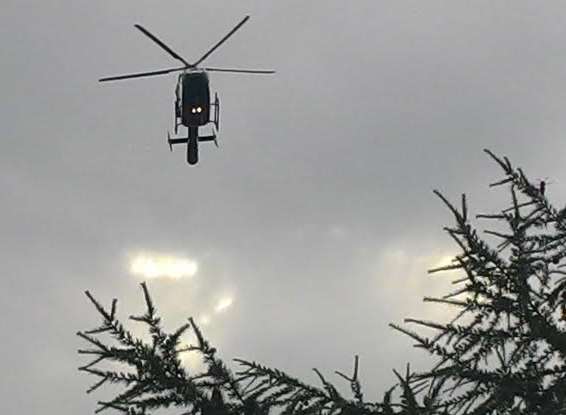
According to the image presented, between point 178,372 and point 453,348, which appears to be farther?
point 453,348

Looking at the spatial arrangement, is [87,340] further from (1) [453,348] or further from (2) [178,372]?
(1) [453,348]

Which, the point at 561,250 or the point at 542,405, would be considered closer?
the point at 542,405

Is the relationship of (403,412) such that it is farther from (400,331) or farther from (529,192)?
(529,192)

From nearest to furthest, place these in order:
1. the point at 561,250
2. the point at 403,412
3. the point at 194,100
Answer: the point at 403,412, the point at 561,250, the point at 194,100

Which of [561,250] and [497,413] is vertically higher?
[561,250]

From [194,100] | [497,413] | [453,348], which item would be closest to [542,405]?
[497,413]

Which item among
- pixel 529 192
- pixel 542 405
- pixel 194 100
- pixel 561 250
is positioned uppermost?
pixel 194 100

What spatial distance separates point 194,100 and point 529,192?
31.4 metres

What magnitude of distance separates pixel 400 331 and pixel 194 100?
104 ft

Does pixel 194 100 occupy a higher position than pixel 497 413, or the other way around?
pixel 194 100

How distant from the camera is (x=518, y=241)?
6273 millimetres

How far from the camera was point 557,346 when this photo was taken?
5.79 metres

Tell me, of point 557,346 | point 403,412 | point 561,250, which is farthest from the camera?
point 561,250

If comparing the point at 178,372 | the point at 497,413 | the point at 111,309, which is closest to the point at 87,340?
the point at 111,309
